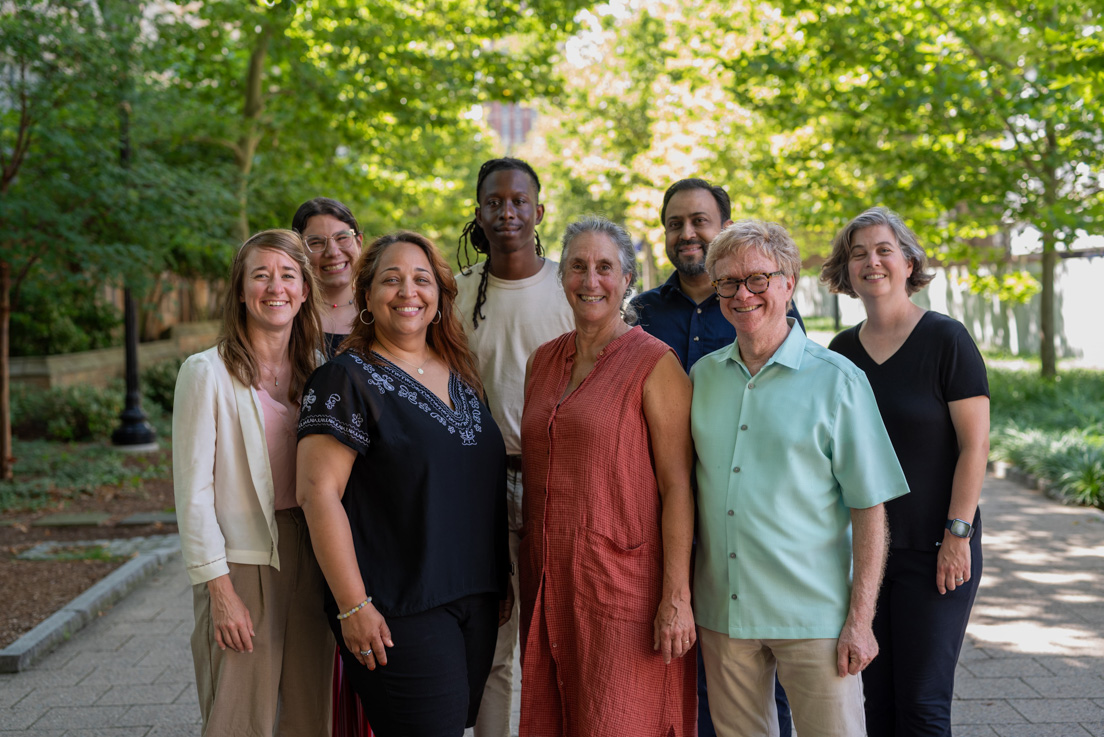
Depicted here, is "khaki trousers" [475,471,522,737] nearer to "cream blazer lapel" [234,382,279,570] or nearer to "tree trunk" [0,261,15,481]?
"cream blazer lapel" [234,382,279,570]

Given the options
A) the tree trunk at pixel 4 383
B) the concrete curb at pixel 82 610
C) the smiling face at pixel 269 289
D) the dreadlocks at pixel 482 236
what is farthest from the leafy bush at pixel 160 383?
the smiling face at pixel 269 289

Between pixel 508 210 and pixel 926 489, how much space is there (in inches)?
77.7

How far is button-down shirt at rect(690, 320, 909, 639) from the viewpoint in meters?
2.66

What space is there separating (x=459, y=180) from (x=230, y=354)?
2320cm

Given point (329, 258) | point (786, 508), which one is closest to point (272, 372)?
point (329, 258)

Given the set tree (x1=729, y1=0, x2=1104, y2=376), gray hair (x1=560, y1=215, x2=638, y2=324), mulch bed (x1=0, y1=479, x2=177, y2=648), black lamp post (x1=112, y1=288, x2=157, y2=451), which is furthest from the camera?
black lamp post (x1=112, y1=288, x2=157, y2=451)

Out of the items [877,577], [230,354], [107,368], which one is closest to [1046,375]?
[877,577]

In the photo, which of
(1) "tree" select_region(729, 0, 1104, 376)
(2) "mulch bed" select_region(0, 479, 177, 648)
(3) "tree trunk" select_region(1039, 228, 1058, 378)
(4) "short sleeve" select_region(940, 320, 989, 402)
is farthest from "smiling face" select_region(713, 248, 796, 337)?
(3) "tree trunk" select_region(1039, 228, 1058, 378)

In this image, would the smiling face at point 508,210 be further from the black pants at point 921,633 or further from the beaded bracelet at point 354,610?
the black pants at point 921,633

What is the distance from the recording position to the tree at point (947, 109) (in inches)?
410

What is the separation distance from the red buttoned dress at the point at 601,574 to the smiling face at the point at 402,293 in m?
0.55

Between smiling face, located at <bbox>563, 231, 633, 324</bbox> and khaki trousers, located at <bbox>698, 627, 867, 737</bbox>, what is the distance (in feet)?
3.51

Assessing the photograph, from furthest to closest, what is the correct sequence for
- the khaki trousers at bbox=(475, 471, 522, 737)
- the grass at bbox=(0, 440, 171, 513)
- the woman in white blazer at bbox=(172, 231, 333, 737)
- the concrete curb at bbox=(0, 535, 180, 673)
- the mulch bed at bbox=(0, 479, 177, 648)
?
1. the grass at bbox=(0, 440, 171, 513)
2. the mulch bed at bbox=(0, 479, 177, 648)
3. the concrete curb at bbox=(0, 535, 180, 673)
4. the khaki trousers at bbox=(475, 471, 522, 737)
5. the woman in white blazer at bbox=(172, 231, 333, 737)

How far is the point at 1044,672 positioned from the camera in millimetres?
4738
